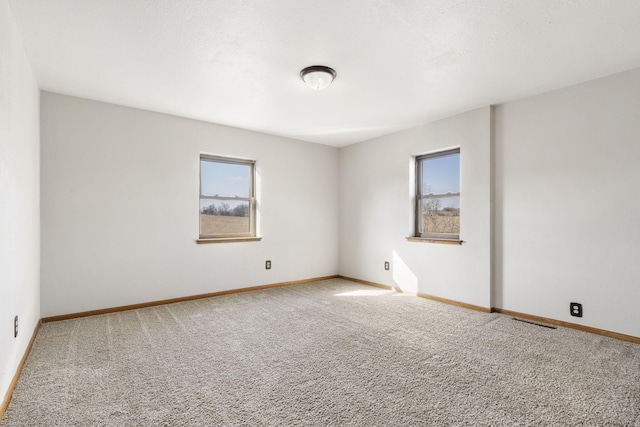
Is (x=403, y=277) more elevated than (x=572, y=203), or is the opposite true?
(x=572, y=203)

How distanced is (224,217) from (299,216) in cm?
119

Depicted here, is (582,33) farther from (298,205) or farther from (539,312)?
(298,205)

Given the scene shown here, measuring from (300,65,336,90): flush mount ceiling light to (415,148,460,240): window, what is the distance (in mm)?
2140

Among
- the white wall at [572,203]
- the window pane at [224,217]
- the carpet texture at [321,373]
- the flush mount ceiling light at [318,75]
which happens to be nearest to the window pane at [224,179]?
the window pane at [224,217]

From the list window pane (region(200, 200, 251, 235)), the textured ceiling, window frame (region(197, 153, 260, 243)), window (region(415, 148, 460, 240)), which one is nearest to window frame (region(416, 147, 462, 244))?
window (region(415, 148, 460, 240))

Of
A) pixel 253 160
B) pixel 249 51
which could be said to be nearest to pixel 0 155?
pixel 249 51

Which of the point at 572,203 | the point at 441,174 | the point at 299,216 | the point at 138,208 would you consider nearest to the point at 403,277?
the point at 441,174

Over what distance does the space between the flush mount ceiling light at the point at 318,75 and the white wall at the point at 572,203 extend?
211 cm

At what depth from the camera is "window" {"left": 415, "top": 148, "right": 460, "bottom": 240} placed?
13.7 ft

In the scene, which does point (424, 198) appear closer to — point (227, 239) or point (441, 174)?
point (441, 174)

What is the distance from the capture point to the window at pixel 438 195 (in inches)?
164

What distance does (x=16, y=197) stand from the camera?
220cm

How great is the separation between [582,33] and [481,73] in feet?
2.41

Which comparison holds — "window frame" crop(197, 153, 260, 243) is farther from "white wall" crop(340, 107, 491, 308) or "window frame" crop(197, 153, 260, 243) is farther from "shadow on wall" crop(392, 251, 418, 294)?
"shadow on wall" crop(392, 251, 418, 294)
